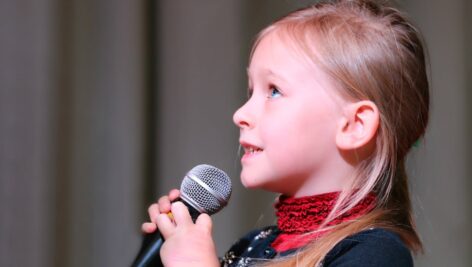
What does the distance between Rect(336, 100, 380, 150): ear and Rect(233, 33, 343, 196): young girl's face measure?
0.4 inches

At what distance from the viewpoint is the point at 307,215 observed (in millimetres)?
904

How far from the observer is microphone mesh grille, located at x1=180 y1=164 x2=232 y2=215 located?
88 centimetres

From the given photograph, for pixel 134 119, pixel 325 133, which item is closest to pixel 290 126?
pixel 325 133

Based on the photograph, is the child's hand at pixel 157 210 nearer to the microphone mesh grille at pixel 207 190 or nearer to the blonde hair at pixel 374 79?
the microphone mesh grille at pixel 207 190

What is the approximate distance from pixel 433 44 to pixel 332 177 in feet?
2.56

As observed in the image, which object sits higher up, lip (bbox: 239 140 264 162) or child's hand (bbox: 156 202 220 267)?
lip (bbox: 239 140 264 162)

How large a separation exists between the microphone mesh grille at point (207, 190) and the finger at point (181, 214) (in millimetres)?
17

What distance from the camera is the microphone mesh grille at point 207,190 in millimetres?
878

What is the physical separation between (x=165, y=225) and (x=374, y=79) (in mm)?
339

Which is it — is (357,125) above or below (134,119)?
above

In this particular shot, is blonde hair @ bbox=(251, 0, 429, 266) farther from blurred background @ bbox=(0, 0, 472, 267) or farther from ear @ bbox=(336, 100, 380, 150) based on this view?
blurred background @ bbox=(0, 0, 472, 267)

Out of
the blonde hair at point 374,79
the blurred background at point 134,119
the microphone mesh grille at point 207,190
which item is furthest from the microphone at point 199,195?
the blurred background at point 134,119

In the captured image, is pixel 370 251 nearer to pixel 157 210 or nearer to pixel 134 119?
pixel 157 210

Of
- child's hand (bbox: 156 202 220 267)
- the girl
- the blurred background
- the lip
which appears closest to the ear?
the girl
